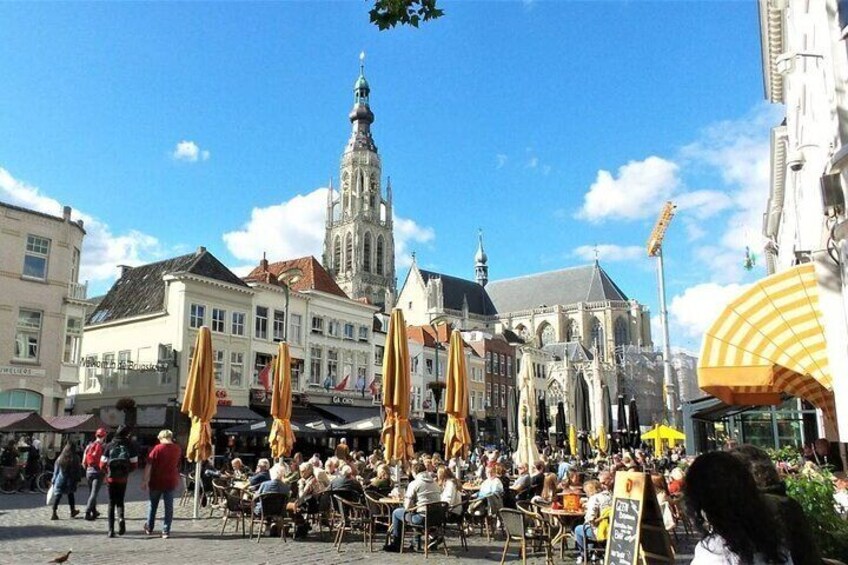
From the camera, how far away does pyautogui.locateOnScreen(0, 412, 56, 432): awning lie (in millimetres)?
19406

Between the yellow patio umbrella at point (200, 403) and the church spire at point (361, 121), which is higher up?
the church spire at point (361, 121)

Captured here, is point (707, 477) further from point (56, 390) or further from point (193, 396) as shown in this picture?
point (56, 390)

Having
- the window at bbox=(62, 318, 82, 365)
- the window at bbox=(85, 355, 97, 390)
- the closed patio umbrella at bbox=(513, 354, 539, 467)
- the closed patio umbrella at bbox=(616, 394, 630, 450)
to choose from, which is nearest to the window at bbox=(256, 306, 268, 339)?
the window at bbox=(85, 355, 97, 390)

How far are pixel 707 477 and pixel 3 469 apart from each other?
2113 centimetres

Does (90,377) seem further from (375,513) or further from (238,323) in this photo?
(375,513)

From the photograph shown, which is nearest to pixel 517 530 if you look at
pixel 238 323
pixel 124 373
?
pixel 238 323

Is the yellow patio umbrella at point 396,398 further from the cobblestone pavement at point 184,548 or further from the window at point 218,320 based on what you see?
the window at point 218,320

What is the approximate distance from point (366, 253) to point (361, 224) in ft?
13.9

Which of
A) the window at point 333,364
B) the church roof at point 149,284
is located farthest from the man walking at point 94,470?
the window at point 333,364

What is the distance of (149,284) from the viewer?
Result: 35.7 meters

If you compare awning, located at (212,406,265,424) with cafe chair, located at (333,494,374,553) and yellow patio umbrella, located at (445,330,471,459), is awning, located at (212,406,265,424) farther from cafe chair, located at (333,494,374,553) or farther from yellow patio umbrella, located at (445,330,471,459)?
cafe chair, located at (333,494,374,553)

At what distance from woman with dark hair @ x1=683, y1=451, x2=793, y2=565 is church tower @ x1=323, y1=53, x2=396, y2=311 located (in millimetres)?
90229

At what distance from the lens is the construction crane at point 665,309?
43375 mm

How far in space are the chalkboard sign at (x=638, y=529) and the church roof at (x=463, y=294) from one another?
273 ft
